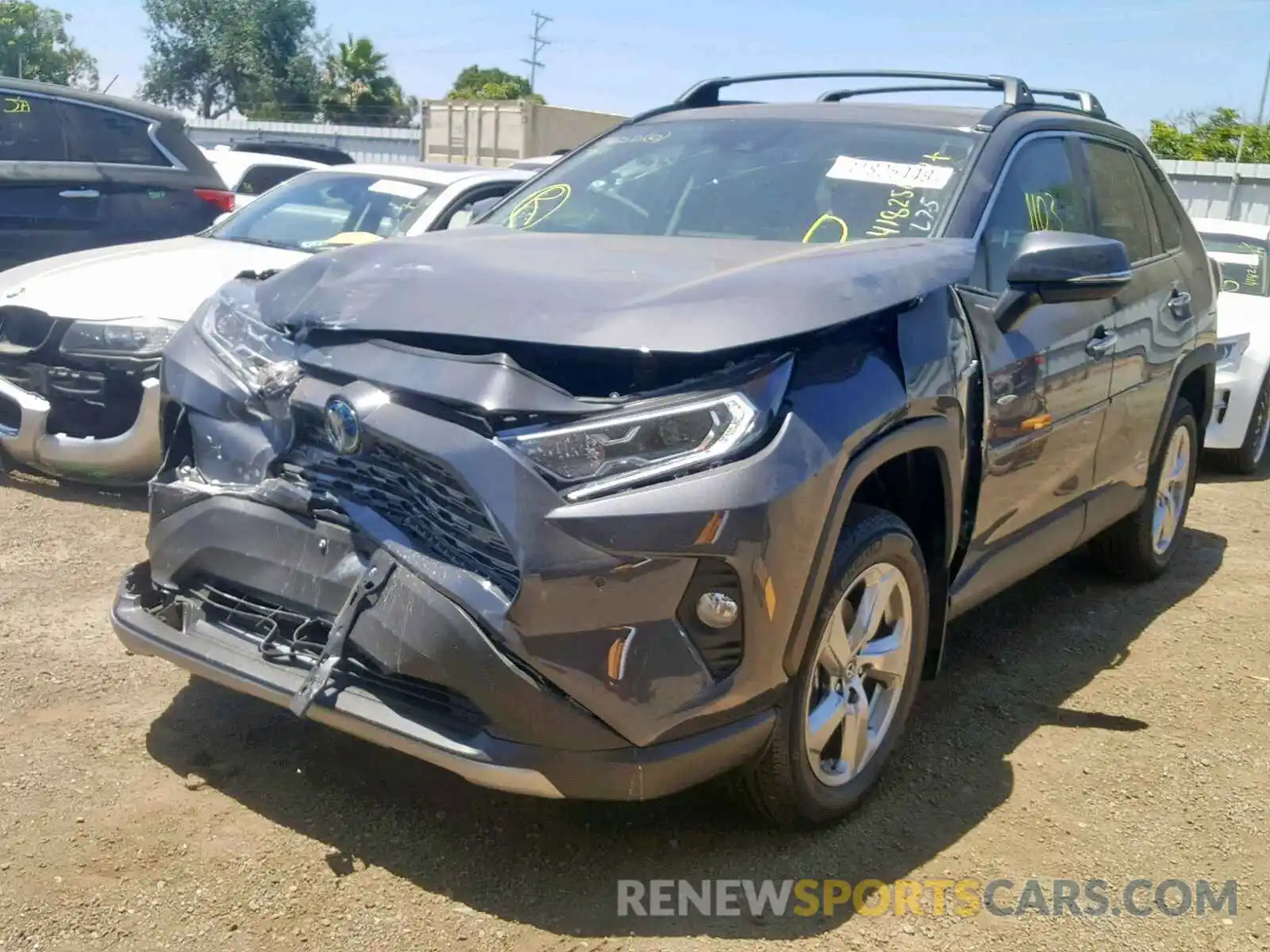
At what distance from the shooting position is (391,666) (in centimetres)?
262

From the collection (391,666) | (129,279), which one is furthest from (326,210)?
(391,666)

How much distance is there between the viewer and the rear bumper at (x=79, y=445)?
515cm

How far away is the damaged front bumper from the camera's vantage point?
2539mm

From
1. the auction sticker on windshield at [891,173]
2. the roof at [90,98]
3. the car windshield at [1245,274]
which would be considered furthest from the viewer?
the car windshield at [1245,274]

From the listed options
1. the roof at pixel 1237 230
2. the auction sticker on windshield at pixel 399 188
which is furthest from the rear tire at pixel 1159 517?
the roof at pixel 1237 230

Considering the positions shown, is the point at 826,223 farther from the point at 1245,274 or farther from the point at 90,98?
the point at 1245,274

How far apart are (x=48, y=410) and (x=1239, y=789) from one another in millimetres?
4703

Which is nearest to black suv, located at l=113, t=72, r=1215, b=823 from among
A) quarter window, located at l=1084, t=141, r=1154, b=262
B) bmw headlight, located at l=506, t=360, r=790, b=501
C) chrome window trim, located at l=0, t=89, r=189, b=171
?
bmw headlight, located at l=506, t=360, r=790, b=501

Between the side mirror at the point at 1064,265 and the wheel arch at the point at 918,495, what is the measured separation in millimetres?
515

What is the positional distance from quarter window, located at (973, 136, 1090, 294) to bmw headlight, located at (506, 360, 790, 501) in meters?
1.33

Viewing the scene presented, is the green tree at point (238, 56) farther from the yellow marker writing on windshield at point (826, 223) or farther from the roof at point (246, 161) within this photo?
the yellow marker writing on windshield at point (826, 223)

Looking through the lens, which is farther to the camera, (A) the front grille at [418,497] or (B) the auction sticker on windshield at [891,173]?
(B) the auction sticker on windshield at [891,173]

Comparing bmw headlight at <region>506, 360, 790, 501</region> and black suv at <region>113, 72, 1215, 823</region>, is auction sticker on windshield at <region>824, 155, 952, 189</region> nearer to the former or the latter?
black suv at <region>113, 72, 1215, 823</region>

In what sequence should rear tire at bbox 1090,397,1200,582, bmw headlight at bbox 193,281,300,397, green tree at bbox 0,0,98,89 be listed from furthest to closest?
green tree at bbox 0,0,98,89, rear tire at bbox 1090,397,1200,582, bmw headlight at bbox 193,281,300,397
